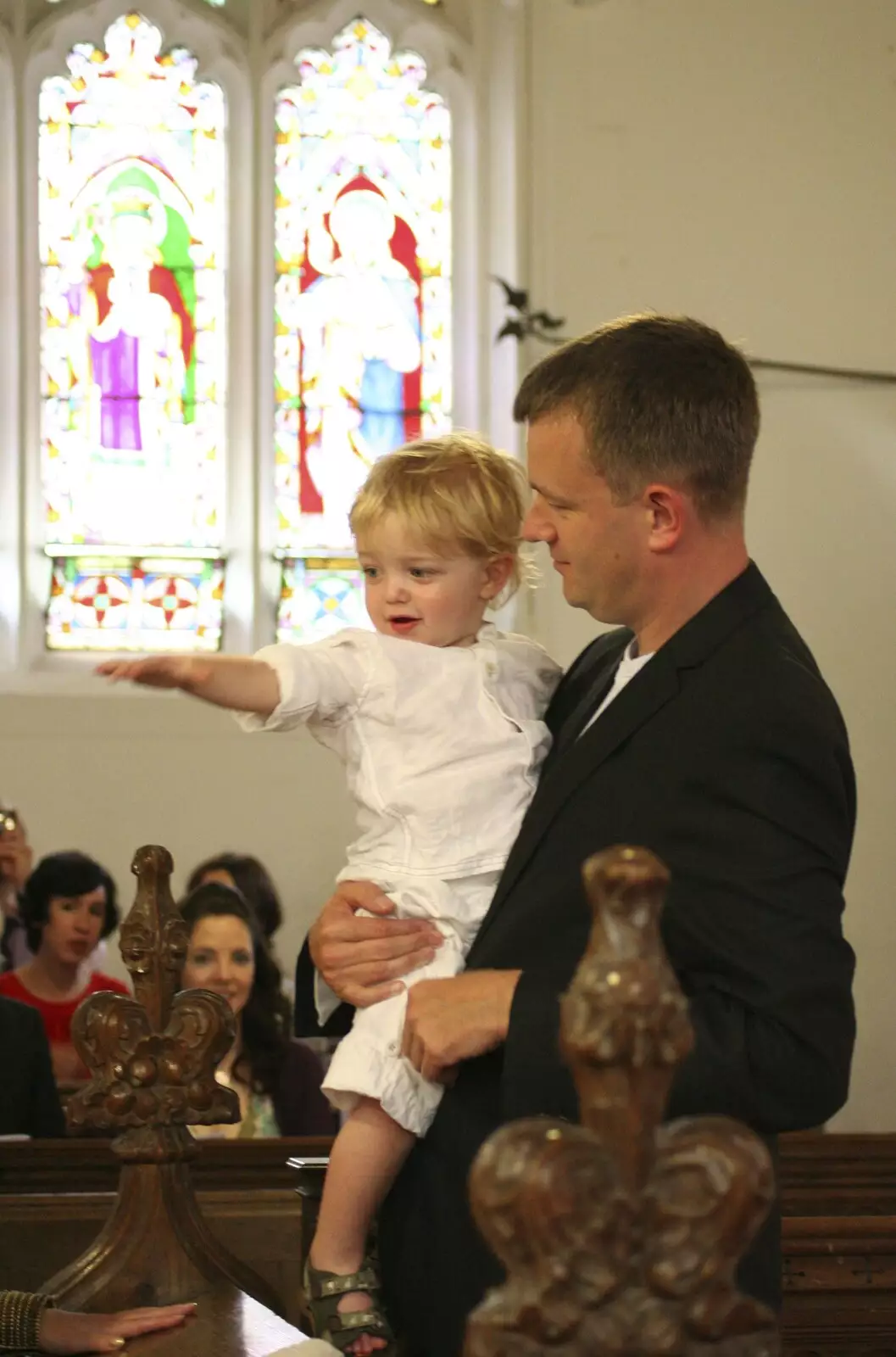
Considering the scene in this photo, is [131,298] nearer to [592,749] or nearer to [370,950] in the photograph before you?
[370,950]

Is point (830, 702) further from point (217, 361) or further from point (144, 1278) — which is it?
point (217, 361)

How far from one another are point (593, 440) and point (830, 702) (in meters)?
0.35

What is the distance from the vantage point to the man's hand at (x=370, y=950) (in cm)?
218

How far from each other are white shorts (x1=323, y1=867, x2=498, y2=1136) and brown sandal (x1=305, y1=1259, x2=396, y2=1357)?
16 cm

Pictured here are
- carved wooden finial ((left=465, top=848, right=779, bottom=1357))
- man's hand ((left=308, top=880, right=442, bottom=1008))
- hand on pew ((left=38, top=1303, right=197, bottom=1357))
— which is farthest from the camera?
man's hand ((left=308, top=880, right=442, bottom=1008))

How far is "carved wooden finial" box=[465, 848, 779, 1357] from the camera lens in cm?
82

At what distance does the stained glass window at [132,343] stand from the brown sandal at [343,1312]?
6.29m

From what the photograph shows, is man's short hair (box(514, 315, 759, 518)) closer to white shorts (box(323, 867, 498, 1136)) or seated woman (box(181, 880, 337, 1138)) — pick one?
white shorts (box(323, 867, 498, 1136))

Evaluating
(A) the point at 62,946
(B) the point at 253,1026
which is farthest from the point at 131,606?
(B) the point at 253,1026

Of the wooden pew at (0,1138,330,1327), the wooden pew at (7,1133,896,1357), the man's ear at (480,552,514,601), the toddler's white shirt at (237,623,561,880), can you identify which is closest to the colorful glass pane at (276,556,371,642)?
the wooden pew at (7,1133,896,1357)

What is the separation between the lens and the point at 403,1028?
2115 mm

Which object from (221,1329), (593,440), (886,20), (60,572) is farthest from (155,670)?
(886,20)

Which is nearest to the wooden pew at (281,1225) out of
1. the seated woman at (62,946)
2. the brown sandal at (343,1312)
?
the brown sandal at (343,1312)

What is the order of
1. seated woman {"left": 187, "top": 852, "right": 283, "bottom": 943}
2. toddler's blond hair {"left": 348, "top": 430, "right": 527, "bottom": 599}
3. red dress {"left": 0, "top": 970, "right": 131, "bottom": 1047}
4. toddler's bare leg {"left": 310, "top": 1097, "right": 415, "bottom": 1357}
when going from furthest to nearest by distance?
seated woman {"left": 187, "top": 852, "right": 283, "bottom": 943} → red dress {"left": 0, "top": 970, "right": 131, "bottom": 1047} → toddler's blond hair {"left": 348, "top": 430, "right": 527, "bottom": 599} → toddler's bare leg {"left": 310, "top": 1097, "right": 415, "bottom": 1357}
